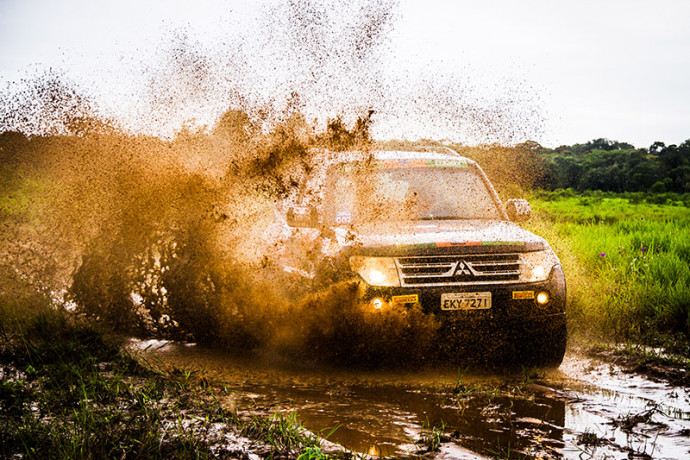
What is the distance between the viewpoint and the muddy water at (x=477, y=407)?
11.5 ft

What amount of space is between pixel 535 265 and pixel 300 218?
6.67 ft

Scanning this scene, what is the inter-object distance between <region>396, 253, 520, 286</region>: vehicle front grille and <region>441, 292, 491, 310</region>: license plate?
0.33 feet

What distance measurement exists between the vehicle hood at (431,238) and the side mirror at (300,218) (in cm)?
28

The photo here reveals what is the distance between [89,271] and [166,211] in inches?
40.4

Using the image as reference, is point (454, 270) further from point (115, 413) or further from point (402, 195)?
point (115, 413)

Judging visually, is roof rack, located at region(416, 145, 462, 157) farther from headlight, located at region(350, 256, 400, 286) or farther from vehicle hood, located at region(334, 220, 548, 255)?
headlight, located at region(350, 256, 400, 286)

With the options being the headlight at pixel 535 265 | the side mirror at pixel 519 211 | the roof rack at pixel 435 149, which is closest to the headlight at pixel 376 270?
the headlight at pixel 535 265

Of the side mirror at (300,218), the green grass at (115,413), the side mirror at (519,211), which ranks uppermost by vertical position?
the side mirror at (519,211)

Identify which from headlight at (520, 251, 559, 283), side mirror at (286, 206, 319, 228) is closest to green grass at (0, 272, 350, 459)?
side mirror at (286, 206, 319, 228)

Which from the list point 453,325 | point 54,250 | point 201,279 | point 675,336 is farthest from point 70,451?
point 675,336

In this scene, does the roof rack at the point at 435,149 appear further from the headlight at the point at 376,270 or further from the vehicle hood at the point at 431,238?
the headlight at the point at 376,270

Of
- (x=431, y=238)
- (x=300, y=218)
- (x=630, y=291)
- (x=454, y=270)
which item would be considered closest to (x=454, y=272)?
(x=454, y=270)

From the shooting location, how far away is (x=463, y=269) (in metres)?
5.04

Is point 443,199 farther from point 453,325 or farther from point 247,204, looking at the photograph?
point 247,204
